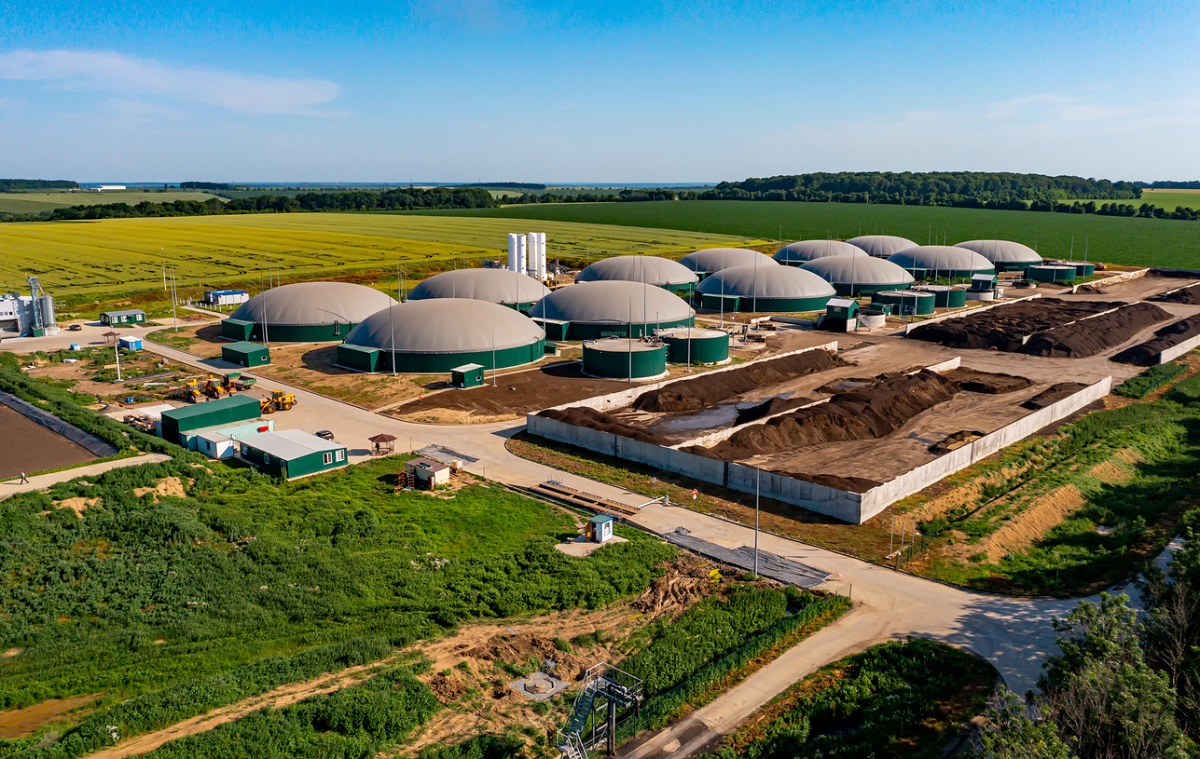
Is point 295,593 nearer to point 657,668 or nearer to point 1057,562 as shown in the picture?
point 657,668

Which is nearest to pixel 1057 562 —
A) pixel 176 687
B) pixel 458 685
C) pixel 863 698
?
pixel 863 698

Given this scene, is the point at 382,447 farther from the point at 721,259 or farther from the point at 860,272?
the point at 721,259

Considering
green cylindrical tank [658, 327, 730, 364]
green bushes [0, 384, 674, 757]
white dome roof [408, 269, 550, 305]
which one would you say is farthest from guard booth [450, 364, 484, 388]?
white dome roof [408, 269, 550, 305]

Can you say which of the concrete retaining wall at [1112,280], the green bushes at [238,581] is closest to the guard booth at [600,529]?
the green bushes at [238,581]

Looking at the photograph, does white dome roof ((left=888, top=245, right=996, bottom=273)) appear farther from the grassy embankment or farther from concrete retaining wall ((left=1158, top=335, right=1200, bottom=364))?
the grassy embankment

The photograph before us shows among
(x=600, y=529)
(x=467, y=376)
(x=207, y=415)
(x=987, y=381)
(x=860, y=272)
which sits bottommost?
(x=600, y=529)

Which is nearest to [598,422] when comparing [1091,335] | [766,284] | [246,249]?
[766,284]
